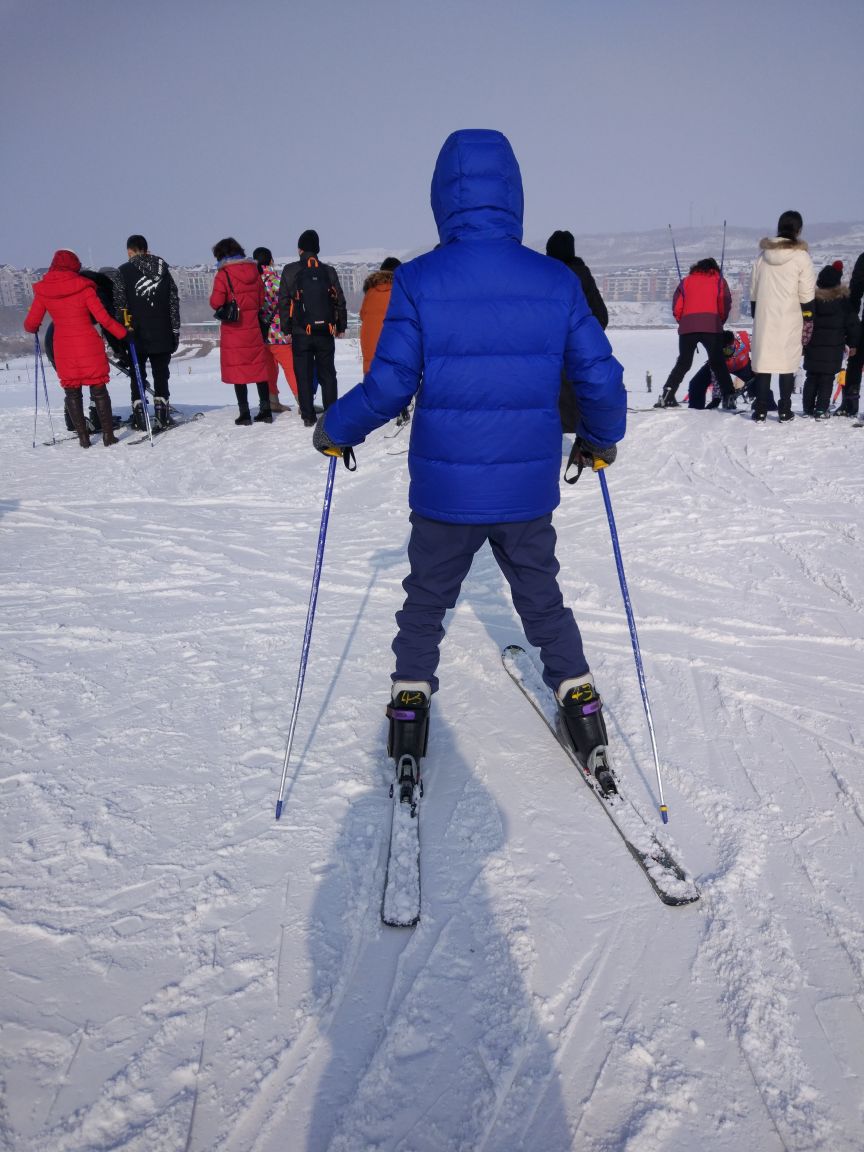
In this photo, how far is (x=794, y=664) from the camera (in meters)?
3.12

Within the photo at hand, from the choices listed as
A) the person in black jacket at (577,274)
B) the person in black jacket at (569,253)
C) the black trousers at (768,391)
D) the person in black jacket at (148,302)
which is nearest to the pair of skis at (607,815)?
the person in black jacket at (577,274)

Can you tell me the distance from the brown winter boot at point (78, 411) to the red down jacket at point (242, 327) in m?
1.57

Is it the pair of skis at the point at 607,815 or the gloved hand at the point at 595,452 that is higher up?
the gloved hand at the point at 595,452

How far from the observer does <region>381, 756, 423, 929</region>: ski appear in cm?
186

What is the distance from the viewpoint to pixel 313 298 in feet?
22.8

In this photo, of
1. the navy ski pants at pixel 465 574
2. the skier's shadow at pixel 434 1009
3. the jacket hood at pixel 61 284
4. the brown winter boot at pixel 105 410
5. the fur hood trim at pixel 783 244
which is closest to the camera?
the skier's shadow at pixel 434 1009

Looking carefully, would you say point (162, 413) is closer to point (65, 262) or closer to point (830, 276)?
point (65, 262)

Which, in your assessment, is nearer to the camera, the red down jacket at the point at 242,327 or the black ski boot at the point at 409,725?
the black ski boot at the point at 409,725

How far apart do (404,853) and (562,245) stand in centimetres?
526

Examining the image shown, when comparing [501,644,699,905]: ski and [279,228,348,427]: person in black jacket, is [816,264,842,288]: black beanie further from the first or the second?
[501,644,699,905]: ski

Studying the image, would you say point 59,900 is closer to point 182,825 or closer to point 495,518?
point 182,825

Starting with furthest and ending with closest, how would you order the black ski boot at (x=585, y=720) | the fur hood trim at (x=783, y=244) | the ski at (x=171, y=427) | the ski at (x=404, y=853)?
the ski at (x=171, y=427)
the fur hood trim at (x=783, y=244)
the black ski boot at (x=585, y=720)
the ski at (x=404, y=853)

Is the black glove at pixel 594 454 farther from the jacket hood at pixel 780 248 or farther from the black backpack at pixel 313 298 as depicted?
the jacket hood at pixel 780 248

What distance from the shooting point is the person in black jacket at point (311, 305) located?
6891 mm
